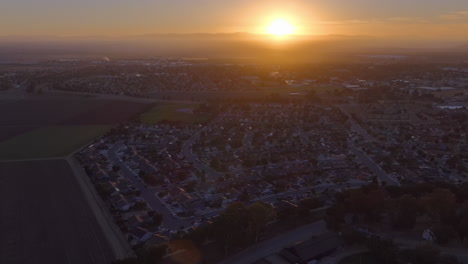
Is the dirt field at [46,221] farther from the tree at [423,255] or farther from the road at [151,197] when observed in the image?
the tree at [423,255]

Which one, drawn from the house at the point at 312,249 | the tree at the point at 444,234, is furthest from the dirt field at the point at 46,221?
the tree at the point at 444,234

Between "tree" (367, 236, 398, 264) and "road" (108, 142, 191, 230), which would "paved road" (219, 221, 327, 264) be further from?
"road" (108, 142, 191, 230)

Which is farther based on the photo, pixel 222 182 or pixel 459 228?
pixel 222 182

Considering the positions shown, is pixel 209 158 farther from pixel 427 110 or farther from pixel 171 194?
pixel 427 110

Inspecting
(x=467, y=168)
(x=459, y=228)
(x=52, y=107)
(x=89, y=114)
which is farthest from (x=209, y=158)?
(x=52, y=107)

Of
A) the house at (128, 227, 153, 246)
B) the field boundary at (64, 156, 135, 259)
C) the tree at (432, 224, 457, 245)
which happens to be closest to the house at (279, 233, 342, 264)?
the tree at (432, 224, 457, 245)
